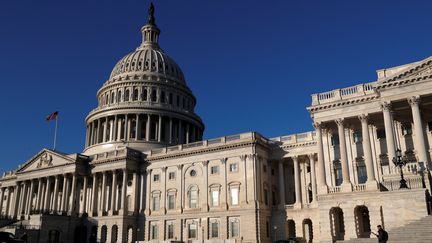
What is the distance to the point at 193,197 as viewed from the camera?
225 feet

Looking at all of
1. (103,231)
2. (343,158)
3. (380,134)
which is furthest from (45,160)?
(380,134)

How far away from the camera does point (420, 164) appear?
4081 centimetres

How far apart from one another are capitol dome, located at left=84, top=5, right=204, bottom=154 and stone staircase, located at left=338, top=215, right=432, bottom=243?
62.0 metres

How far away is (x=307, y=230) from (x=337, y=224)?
38.4ft

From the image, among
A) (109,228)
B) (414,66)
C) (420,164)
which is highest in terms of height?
(414,66)

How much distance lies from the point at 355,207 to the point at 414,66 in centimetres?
1728

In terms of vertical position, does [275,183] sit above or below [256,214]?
above

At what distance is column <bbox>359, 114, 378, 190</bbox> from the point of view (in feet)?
159

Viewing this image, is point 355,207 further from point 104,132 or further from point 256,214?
point 104,132

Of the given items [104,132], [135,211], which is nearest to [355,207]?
[135,211]

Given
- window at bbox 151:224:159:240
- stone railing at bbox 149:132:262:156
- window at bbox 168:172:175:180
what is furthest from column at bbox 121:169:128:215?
window at bbox 168:172:175:180

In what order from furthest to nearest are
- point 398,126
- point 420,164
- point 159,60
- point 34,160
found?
1. point 159,60
2. point 34,160
3. point 398,126
4. point 420,164

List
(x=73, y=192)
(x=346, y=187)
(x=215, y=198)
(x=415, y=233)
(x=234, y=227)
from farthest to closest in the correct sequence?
(x=73, y=192)
(x=215, y=198)
(x=234, y=227)
(x=346, y=187)
(x=415, y=233)

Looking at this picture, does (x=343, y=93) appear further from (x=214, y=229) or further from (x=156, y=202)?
(x=156, y=202)
